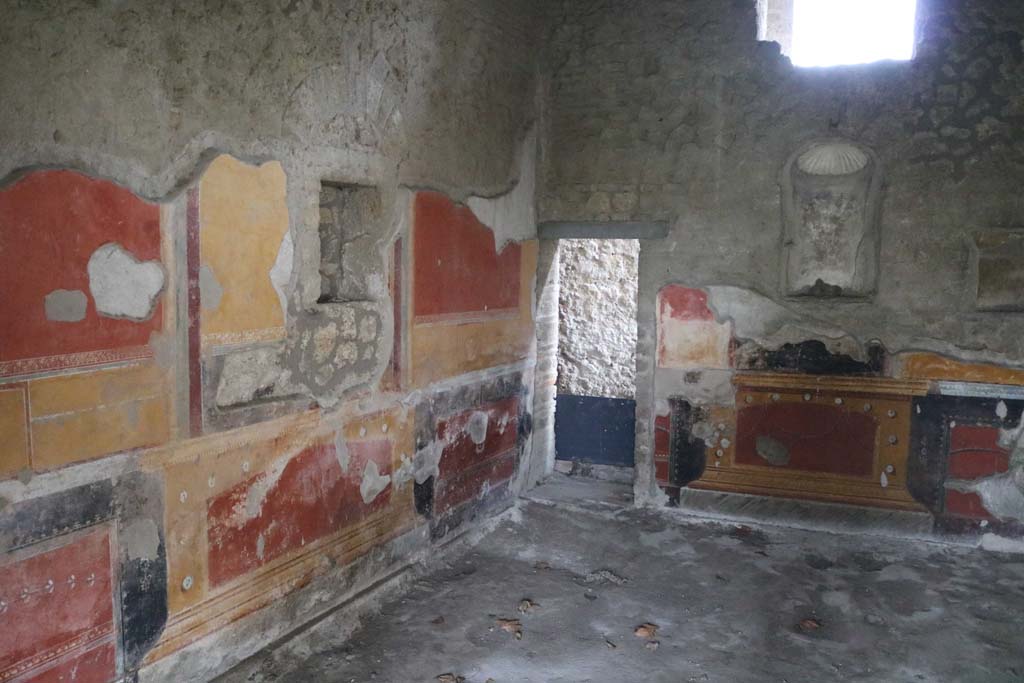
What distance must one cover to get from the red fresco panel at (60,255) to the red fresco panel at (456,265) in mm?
1632

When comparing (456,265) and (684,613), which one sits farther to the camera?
(456,265)

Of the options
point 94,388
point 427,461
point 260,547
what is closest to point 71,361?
Answer: point 94,388

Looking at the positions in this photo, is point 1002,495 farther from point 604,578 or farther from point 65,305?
point 65,305

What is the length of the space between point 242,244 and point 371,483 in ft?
4.42

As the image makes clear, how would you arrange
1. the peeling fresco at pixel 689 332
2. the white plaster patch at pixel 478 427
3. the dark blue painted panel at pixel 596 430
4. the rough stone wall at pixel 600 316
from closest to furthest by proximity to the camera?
1. the white plaster patch at pixel 478 427
2. the peeling fresco at pixel 689 332
3. the dark blue painted panel at pixel 596 430
4. the rough stone wall at pixel 600 316

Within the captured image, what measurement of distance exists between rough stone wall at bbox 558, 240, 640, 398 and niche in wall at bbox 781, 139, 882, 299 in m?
1.69

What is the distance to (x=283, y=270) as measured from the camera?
3.34 m

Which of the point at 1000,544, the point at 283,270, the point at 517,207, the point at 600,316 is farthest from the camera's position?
the point at 600,316

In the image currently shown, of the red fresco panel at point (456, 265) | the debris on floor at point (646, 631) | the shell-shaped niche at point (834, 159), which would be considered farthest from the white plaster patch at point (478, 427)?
the shell-shaped niche at point (834, 159)

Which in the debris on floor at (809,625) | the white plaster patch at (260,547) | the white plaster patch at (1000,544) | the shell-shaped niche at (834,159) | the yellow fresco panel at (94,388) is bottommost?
the debris on floor at (809,625)

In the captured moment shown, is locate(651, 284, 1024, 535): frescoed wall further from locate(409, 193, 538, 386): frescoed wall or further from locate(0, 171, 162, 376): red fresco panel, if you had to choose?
locate(0, 171, 162, 376): red fresco panel

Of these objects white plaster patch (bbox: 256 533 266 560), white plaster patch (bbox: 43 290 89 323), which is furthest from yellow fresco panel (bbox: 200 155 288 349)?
white plaster patch (bbox: 256 533 266 560)

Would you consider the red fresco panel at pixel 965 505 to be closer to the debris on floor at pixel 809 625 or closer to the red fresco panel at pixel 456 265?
the debris on floor at pixel 809 625

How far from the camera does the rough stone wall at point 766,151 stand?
464 cm
